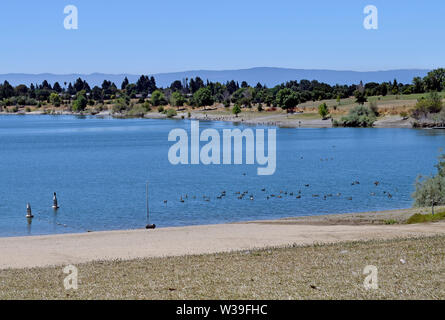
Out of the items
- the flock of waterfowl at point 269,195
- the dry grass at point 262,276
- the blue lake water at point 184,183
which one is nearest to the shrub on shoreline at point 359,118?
the blue lake water at point 184,183

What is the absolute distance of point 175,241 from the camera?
29094 mm

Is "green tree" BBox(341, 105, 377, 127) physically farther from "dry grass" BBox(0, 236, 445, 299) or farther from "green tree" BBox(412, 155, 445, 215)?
"dry grass" BBox(0, 236, 445, 299)

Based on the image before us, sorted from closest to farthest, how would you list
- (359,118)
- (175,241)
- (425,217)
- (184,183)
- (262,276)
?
1. (262,276)
2. (175,241)
3. (425,217)
4. (184,183)
5. (359,118)

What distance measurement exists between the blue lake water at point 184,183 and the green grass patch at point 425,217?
11816 mm

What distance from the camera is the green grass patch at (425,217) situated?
33.4m

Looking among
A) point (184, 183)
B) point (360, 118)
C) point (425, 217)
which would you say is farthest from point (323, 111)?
point (425, 217)

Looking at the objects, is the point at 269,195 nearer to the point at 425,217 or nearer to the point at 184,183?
the point at 184,183

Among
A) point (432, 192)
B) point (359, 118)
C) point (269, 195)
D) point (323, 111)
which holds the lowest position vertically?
point (269, 195)

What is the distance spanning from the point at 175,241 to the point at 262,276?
12.0 meters

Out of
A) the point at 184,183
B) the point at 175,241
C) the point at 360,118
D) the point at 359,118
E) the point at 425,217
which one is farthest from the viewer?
the point at 359,118

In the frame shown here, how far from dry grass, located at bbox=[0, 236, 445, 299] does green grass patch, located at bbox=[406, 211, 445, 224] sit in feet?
33.9

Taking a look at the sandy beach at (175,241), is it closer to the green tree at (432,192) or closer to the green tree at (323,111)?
the green tree at (432,192)
